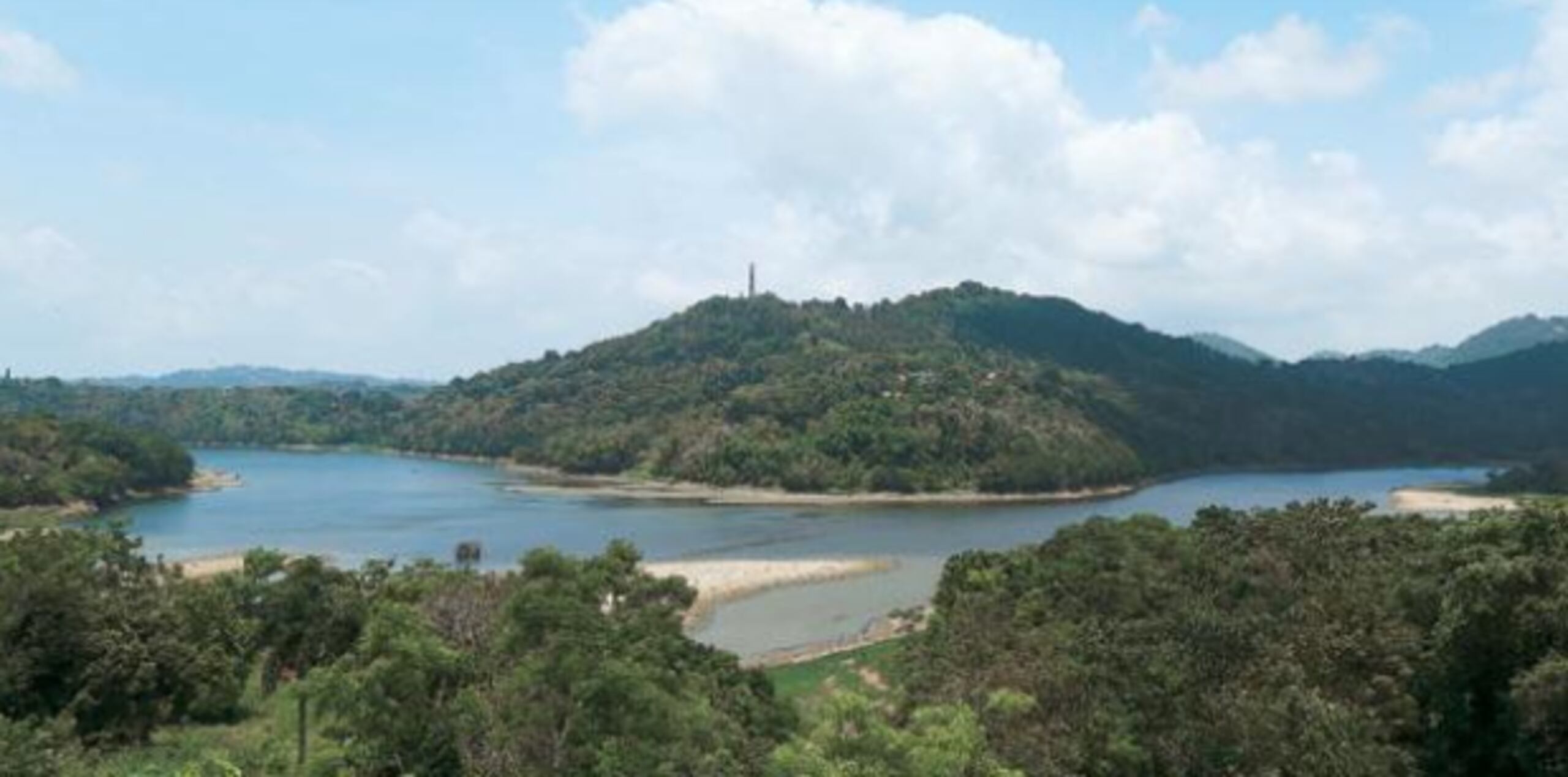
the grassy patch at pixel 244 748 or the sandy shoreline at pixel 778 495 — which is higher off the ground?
the sandy shoreline at pixel 778 495

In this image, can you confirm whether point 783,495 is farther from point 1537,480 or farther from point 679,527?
point 1537,480

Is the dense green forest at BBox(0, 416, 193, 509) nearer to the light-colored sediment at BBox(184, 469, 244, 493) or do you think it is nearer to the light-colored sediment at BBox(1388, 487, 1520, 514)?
the light-colored sediment at BBox(184, 469, 244, 493)

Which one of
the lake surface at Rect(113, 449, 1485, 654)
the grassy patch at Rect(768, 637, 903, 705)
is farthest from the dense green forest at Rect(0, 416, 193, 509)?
the grassy patch at Rect(768, 637, 903, 705)

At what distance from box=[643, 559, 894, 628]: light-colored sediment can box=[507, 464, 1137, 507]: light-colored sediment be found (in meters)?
44.8

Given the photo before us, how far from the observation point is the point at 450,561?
83562 millimetres

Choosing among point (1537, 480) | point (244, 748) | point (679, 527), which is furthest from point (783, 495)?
point (244, 748)

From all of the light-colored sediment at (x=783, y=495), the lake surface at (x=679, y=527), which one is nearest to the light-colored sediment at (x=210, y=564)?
the lake surface at (x=679, y=527)

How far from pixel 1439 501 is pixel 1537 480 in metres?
16.3

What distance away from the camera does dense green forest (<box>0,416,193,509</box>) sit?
4232 inches

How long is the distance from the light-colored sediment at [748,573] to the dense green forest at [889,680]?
2705 centimetres

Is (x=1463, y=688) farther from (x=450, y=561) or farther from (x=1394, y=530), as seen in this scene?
(x=450, y=561)

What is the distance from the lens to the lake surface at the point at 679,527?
69.3 meters

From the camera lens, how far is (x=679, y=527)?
10525cm

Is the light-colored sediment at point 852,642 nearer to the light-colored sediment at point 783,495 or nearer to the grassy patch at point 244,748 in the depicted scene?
the grassy patch at point 244,748
